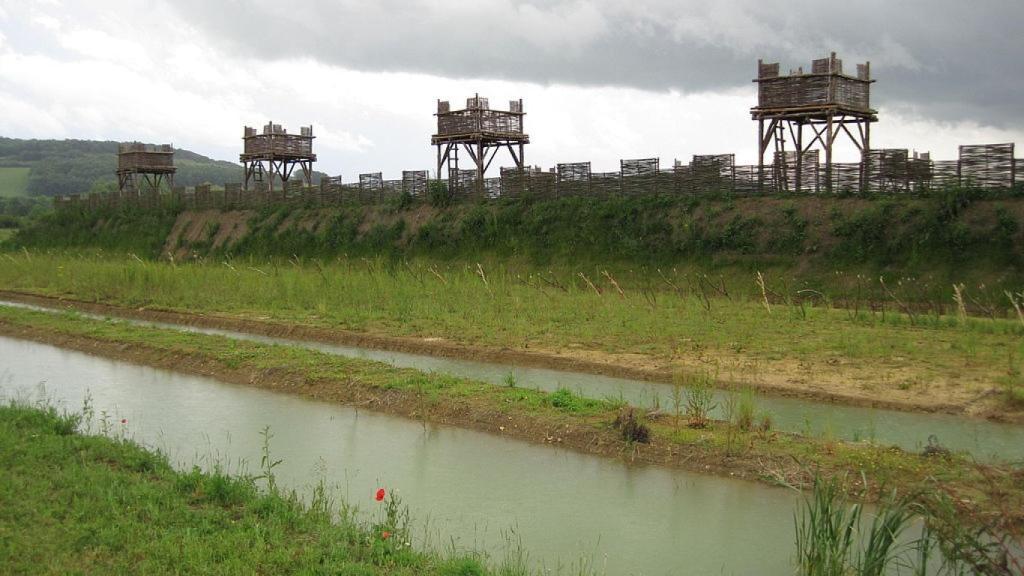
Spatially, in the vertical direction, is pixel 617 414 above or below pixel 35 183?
below

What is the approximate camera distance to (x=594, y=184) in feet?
97.8

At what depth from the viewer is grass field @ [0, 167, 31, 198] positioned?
117588mm

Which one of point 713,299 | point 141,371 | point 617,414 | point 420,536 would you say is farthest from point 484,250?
point 420,536

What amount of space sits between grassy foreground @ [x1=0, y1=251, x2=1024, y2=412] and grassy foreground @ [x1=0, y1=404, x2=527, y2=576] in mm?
6479

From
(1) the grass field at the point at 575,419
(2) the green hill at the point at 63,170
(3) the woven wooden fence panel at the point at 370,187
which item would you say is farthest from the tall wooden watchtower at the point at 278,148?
(2) the green hill at the point at 63,170

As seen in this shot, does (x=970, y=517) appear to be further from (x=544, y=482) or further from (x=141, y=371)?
(x=141, y=371)

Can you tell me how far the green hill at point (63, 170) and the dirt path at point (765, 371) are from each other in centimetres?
8871

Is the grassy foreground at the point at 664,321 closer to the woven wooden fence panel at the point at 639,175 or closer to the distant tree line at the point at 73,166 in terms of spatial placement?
the woven wooden fence panel at the point at 639,175

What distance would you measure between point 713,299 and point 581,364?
23.2ft

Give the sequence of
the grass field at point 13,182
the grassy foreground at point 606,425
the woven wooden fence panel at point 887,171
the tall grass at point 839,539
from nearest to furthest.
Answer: the tall grass at point 839,539 < the grassy foreground at point 606,425 < the woven wooden fence panel at point 887,171 < the grass field at point 13,182

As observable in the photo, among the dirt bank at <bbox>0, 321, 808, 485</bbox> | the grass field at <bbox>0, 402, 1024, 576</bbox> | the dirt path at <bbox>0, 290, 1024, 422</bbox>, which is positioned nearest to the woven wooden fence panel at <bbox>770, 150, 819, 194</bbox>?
the dirt path at <bbox>0, 290, 1024, 422</bbox>

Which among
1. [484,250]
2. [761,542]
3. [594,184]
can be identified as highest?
[594,184]

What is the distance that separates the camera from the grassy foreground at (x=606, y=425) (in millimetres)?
7520

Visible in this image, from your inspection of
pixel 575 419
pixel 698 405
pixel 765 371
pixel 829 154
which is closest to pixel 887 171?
pixel 829 154
